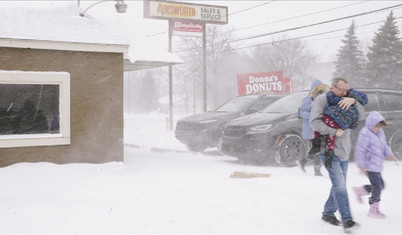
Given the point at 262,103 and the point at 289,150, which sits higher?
the point at 262,103

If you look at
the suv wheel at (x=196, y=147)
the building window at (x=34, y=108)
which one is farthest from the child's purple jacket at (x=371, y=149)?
the suv wheel at (x=196, y=147)

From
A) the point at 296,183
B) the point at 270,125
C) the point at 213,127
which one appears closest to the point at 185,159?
the point at 213,127

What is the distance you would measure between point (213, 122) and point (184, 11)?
11533 mm

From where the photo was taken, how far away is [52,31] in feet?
25.4

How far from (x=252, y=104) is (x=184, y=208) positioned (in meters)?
6.16

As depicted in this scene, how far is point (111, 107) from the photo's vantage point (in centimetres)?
814

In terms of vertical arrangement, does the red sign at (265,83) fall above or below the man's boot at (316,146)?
above

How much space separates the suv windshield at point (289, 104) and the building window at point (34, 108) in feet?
15.4

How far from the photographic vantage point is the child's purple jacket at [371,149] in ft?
15.6

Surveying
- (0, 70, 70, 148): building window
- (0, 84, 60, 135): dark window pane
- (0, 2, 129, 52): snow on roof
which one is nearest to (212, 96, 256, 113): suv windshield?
(0, 2, 129, 52): snow on roof

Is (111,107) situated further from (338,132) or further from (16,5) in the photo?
(338,132)

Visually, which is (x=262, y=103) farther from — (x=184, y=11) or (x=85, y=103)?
(x=184, y=11)

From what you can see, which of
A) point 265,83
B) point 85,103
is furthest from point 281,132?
point 265,83

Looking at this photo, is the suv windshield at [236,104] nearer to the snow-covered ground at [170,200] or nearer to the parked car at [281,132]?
the parked car at [281,132]
